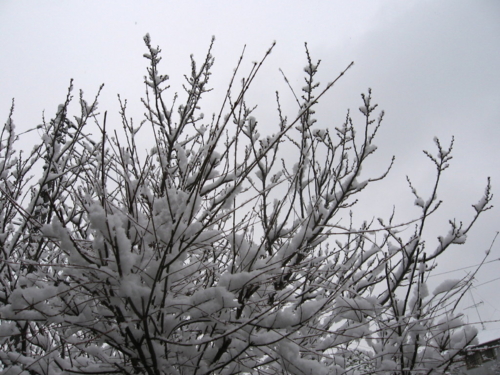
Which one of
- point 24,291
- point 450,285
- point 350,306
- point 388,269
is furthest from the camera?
point 388,269

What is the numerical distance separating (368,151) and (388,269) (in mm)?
1090

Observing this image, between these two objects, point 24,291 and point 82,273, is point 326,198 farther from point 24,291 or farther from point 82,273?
point 24,291

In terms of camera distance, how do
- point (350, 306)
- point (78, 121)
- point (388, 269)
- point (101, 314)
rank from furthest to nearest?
point (78, 121) < point (388, 269) < point (350, 306) < point (101, 314)

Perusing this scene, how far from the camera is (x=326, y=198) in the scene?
3.03 m

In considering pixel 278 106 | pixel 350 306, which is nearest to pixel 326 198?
pixel 278 106

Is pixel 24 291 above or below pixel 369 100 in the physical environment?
below

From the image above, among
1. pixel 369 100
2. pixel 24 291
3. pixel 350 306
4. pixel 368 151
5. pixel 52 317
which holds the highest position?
pixel 369 100

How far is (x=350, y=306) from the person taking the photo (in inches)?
72.7

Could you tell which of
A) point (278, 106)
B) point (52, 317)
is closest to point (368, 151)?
point (278, 106)

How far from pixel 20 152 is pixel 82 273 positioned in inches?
123

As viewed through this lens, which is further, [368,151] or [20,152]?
[20,152]

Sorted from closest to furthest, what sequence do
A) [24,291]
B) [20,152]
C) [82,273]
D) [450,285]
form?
[24,291] → [82,273] → [450,285] → [20,152]

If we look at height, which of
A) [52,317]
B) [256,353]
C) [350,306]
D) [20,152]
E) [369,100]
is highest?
[20,152]

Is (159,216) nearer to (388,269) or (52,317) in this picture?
(52,317)
